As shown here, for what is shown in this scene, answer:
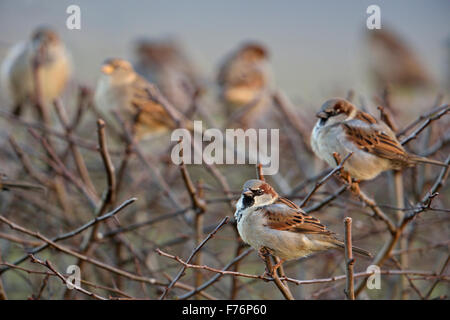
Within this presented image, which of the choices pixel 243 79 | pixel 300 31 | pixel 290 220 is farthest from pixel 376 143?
pixel 300 31

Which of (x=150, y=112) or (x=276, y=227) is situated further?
(x=150, y=112)

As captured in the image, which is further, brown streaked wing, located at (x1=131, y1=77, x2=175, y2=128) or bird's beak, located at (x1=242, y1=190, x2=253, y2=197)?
brown streaked wing, located at (x1=131, y1=77, x2=175, y2=128)

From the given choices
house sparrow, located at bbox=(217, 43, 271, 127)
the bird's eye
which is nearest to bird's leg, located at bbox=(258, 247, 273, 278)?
the bird's eye

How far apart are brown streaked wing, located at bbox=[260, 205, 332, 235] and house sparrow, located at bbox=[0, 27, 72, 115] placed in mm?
2994

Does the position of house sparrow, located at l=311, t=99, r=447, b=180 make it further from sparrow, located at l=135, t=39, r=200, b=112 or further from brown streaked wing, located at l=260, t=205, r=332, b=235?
sparrow, located at l=135, t=39, r=200, b=112

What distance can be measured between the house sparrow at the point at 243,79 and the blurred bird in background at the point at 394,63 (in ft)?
9.53

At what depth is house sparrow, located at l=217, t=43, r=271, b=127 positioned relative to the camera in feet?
17.0

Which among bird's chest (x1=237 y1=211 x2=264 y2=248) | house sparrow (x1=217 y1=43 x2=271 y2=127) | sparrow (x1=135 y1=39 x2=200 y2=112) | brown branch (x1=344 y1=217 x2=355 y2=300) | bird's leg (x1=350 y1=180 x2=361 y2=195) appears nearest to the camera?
brown branch (x1=344 y1=217 x2=355 y2=300)

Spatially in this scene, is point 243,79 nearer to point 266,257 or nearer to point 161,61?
point 161,61

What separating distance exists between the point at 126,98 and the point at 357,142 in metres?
1.89

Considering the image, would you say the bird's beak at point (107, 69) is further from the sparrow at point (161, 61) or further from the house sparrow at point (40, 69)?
the sparrow at point (161, 61)

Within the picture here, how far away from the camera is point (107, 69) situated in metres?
3.60
